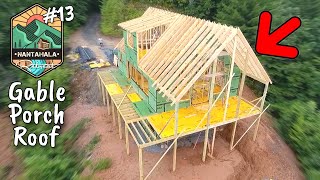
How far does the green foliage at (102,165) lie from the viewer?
13.8 metres

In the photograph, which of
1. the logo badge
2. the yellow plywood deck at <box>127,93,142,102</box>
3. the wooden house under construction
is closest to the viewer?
the wooden house under construction

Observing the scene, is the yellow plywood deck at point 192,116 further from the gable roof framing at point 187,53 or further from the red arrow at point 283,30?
the red arrow at point 283,30

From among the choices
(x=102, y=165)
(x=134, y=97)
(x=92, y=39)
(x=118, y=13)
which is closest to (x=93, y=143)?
(x=102, y=165)

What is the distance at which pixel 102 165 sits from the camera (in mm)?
13945

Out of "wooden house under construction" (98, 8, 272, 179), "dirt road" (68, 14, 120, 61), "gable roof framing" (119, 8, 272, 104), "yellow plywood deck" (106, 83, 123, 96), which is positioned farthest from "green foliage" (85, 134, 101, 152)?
"dirt road" (68, 14, 120, 61)

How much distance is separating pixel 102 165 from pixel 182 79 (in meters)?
6.88

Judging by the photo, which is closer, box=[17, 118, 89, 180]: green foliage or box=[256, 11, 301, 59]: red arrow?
box=[17, 118, 89, 180]: green foliage

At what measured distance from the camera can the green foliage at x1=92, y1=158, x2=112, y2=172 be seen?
13836 mm

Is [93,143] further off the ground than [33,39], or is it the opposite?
[33,39]

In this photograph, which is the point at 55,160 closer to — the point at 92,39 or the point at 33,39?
the point at 33,39

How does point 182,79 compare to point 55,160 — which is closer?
point 182,79

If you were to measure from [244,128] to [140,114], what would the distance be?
7.15 metres

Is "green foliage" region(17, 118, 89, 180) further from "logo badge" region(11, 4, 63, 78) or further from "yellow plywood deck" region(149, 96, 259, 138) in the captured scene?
"logo badge" region(11, 4, 63, 78)

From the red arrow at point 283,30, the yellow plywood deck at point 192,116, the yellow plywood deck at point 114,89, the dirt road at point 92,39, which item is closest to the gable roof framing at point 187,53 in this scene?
the yellow plywood deck at point 192,116
